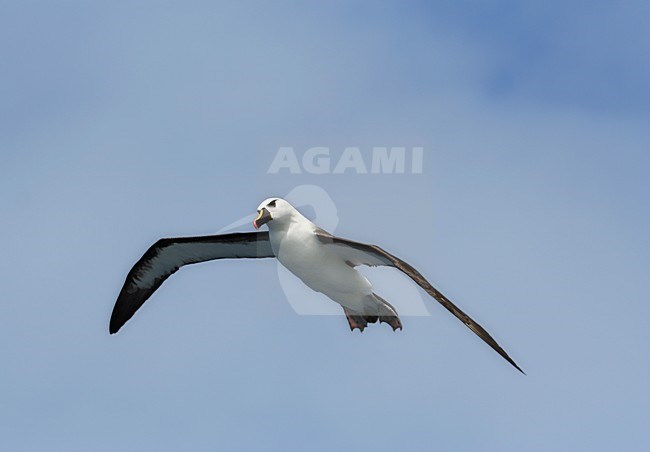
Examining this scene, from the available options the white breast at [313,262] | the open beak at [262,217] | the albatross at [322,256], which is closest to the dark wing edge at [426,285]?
the albatross at [322,256]

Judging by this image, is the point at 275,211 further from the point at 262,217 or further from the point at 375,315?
the point at 375,315

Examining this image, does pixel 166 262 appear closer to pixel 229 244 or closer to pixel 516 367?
→ pixel 229 244

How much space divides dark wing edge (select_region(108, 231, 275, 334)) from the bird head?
221 centimetres

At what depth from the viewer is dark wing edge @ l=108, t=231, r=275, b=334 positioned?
78.9 ft

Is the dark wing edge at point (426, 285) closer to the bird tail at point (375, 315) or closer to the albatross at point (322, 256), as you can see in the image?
the albatross at point (322, 256)

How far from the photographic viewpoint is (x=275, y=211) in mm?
21219

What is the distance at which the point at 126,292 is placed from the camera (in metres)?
25.8

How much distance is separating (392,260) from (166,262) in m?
8.16

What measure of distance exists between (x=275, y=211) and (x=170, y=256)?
4.97 m

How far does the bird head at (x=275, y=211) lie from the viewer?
2109cm

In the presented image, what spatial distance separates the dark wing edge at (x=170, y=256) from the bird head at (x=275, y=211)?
7.24 feet

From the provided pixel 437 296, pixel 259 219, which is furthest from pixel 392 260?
pixel 259 219

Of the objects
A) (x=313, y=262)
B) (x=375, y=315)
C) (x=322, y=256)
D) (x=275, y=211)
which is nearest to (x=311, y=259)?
(x=313, y=262)

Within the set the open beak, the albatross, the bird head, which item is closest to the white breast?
the albatross
